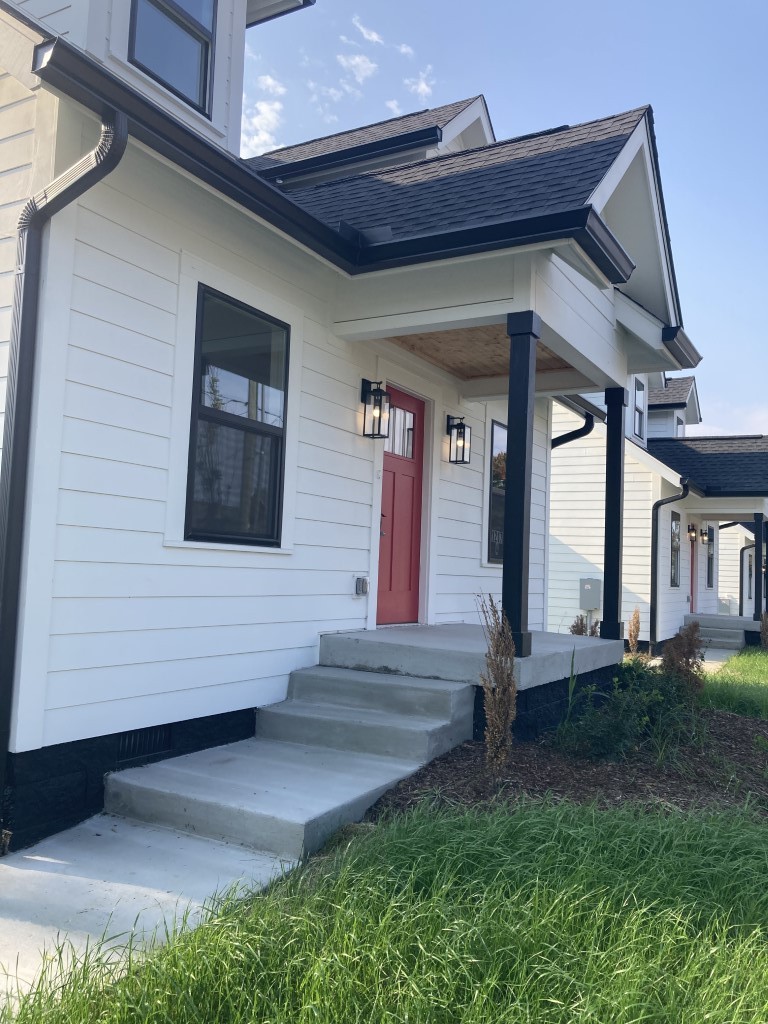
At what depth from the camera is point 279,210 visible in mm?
4746

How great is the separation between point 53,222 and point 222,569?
2.15 meters

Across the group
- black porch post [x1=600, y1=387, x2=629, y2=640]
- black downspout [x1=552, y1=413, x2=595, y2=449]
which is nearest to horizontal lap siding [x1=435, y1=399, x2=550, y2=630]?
A: black porch post [x1=600, y1=387, x2=629, y2=640]

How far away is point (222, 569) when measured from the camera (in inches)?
196

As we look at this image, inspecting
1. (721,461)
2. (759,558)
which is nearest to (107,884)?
(721,461)

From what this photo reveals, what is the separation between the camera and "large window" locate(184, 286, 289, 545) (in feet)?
16.0

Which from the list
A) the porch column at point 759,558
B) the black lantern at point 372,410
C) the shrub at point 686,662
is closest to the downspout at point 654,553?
the porch column at point 759,558

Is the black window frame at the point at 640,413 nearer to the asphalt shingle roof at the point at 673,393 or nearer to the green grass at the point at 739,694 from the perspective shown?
the asphalt shingle roof at the point at 673,393

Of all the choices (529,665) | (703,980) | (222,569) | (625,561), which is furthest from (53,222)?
(625,561)

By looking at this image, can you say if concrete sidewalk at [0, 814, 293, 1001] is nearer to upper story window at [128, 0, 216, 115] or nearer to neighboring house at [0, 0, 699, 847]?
neighboring house at [0, 0, 699, 847]

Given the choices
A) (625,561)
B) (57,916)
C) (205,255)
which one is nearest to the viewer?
(57,916)

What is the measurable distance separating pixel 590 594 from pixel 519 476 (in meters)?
10.7

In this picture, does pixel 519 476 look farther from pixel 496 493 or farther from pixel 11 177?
pixel 496 493

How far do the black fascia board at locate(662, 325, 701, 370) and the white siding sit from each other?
140 inches

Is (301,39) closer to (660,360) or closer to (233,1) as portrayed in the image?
(233,1)
